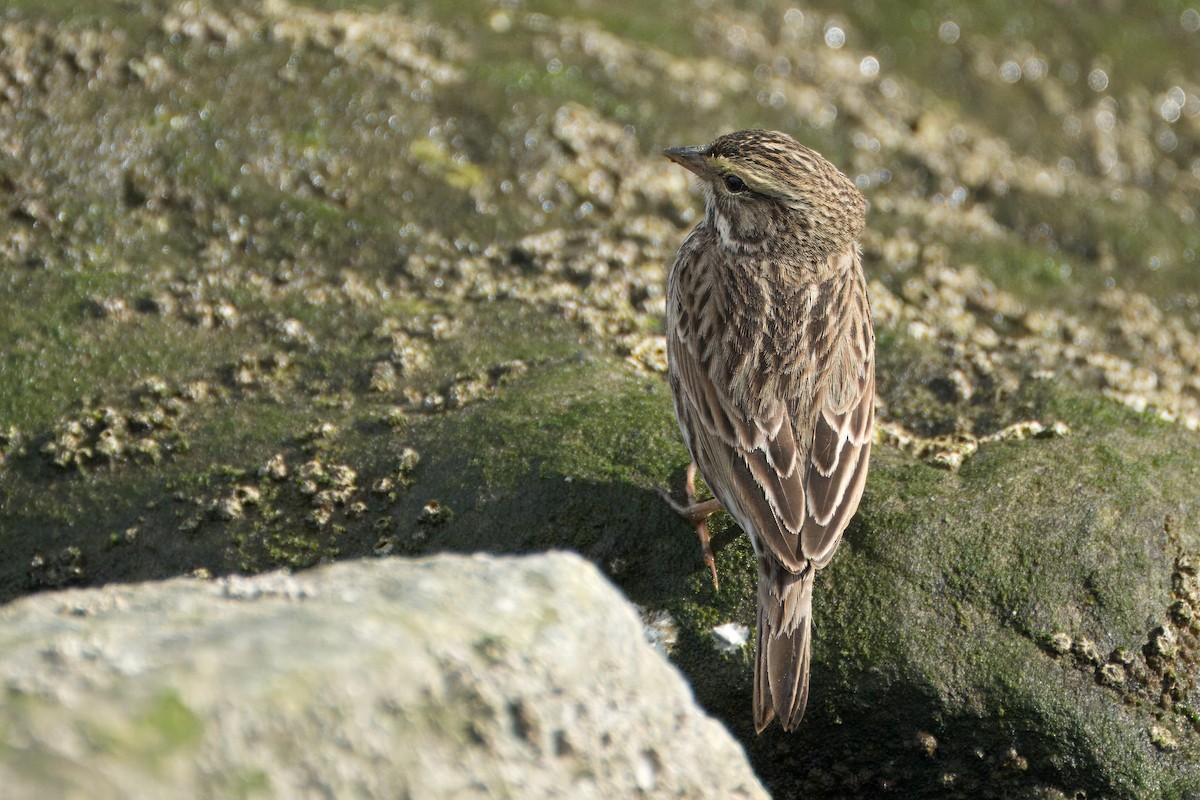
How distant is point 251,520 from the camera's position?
5332 mm

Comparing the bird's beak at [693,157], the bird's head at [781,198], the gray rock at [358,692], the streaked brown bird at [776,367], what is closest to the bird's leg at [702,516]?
the streaked brown bird at [776,367]

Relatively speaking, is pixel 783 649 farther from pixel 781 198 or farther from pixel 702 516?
pixel 781 198

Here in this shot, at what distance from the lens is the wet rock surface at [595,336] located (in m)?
4.86

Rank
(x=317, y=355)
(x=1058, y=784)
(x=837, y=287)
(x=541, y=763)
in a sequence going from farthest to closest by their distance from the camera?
(x=317, y=355)
(x=837, y=287)
(x=1058, y=784)
(x=541, y=763)

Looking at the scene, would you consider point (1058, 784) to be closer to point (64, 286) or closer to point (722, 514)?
point (722, 514)

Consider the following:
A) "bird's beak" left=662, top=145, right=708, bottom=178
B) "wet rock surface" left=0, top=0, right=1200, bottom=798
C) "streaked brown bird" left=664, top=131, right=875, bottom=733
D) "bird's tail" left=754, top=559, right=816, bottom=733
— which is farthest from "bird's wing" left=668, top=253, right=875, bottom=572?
"bird's beak" left=662, top=145, right=708, bottom=178

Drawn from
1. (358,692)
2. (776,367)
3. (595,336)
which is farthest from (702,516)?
(358,692)

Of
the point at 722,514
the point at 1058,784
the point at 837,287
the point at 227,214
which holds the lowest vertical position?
the point at 1058,784

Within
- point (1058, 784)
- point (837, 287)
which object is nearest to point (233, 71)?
point (837, 287)

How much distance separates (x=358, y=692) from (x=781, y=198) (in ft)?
12.7

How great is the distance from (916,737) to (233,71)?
5.68 m

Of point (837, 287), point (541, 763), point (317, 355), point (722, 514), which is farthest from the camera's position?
point (317, 355)

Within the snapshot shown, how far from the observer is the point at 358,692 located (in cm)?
274

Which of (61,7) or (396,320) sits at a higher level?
(61,7)
